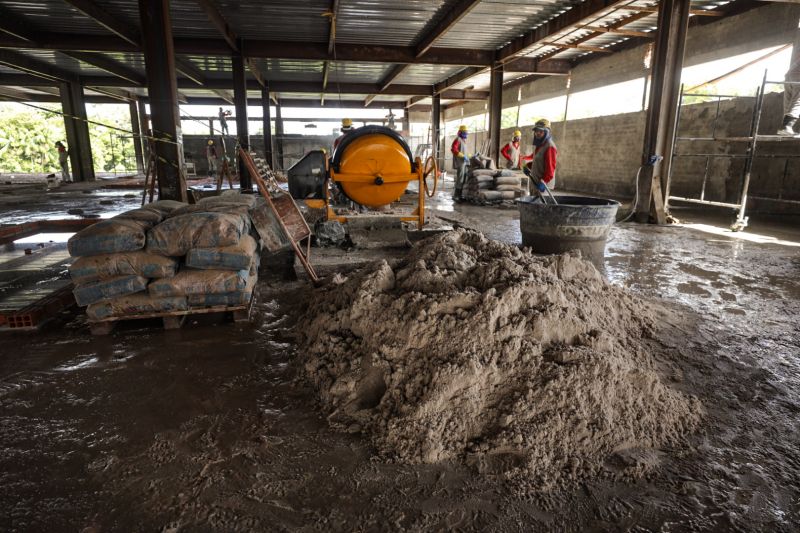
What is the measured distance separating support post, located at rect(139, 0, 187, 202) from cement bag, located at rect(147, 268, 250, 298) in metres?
3.99

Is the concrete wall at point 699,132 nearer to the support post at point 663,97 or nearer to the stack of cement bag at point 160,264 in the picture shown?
the support post at point 663,97

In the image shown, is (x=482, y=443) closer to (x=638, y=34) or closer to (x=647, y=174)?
(x=647, y=174)

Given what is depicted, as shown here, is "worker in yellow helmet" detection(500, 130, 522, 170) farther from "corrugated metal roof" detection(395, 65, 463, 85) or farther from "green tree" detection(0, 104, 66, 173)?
"green tree" detection(0, 104, 66, 173)

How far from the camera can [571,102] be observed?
1645 centimetres

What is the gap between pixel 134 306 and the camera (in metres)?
3.71

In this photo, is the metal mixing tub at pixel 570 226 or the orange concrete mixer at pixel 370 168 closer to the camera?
the metal mixing tub at pixel 570 226

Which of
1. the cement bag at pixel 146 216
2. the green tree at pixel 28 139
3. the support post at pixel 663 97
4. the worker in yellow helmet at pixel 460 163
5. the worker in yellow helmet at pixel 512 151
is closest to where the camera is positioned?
the cement bag at pixel 146 216

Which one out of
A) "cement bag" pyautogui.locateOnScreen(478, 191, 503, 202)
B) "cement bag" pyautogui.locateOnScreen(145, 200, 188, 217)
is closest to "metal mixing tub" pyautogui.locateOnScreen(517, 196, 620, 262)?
"cement bag" pyautogui.locateOnScreen(145, 200, 188, 217)

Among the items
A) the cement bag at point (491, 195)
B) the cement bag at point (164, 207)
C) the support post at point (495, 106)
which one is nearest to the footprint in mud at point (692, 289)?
the cement bag at point (164, 207)

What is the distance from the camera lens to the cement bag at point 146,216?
3.93 meters

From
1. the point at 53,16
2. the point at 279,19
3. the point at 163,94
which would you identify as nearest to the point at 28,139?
the point at 53,16

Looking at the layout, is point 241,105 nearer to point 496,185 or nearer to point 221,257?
point 496,185

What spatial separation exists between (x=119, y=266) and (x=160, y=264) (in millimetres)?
312

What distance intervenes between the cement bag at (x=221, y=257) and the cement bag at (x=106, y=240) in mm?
421
